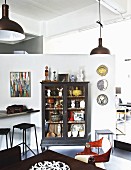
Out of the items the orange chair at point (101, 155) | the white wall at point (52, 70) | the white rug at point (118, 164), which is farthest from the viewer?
the white wall at point (52, 70)

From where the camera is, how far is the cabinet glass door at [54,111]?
4.03m

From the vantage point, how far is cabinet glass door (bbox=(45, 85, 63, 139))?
4031 millimetres

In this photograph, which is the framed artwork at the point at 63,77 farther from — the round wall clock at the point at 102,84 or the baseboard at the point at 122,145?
the baseboard at the point at 122,145

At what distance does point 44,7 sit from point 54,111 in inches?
98.6

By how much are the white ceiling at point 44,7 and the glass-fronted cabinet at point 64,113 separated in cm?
186

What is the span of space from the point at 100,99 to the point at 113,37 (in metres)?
2.21

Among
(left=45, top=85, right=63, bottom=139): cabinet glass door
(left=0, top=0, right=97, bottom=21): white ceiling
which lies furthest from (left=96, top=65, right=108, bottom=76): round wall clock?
(left=0, top=0, right=97, bottom=21): white ceiling

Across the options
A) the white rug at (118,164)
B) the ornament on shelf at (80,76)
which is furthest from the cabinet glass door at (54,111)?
the white rug at (118,164)

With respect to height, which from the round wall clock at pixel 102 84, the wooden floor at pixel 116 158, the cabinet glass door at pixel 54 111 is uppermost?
the round wall clock at pixel 102 84

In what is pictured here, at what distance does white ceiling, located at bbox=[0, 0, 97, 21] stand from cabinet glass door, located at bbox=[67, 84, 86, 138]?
1947 millimetres

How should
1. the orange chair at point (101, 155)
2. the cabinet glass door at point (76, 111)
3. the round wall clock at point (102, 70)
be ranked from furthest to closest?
the round wall clock at point (102, 70) → the cabinet glass door at point (76, 111) → the orange chair at point (101, 155)

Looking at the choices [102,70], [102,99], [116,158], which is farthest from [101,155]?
[102,70]

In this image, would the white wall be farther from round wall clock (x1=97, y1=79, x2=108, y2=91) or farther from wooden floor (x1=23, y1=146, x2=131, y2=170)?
wooden floor (x1=23, y1=146, x2=131, y2=170)

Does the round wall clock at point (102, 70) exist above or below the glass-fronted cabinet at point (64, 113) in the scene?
above
